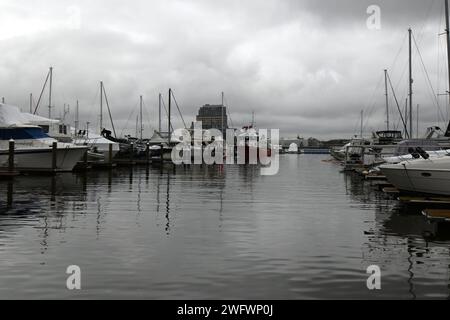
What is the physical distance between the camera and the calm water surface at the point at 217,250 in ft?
26.6

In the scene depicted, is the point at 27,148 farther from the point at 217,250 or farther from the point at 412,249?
the point at 412,249

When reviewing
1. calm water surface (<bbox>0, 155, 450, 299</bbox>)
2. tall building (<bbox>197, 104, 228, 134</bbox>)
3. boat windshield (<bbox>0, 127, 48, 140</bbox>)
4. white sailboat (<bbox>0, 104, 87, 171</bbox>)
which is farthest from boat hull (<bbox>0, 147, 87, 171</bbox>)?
tall building (<bbox>197, 104, 228, 134</bbox>)

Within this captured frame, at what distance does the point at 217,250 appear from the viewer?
36.3ft

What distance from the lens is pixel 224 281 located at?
27.9ft

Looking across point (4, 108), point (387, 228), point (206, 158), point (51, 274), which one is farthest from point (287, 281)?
point (206, 158)

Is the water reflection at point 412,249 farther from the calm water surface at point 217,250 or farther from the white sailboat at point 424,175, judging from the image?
the white sailboat at point 424,175

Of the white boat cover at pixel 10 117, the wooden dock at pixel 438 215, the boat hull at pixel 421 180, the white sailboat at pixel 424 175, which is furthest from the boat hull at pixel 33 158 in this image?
the wooden dock at pixel 438 215

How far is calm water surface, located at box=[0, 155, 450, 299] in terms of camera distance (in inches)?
320

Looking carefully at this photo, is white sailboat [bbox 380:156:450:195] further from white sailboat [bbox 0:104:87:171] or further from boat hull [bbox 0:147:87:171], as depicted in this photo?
boat hull [bbox 0:147:87:171]

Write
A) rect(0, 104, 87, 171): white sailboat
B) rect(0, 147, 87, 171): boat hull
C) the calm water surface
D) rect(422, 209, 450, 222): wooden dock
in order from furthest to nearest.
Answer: rect(0, 104, 87, 171): white sailboat → rect(0, 147, 87, 171): boat hull → rect(422, 209, 450, 222): wooden dock → the calm water surface

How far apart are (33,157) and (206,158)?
49.1m

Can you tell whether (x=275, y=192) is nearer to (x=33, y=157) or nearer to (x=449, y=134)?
(x=449, y=134)
